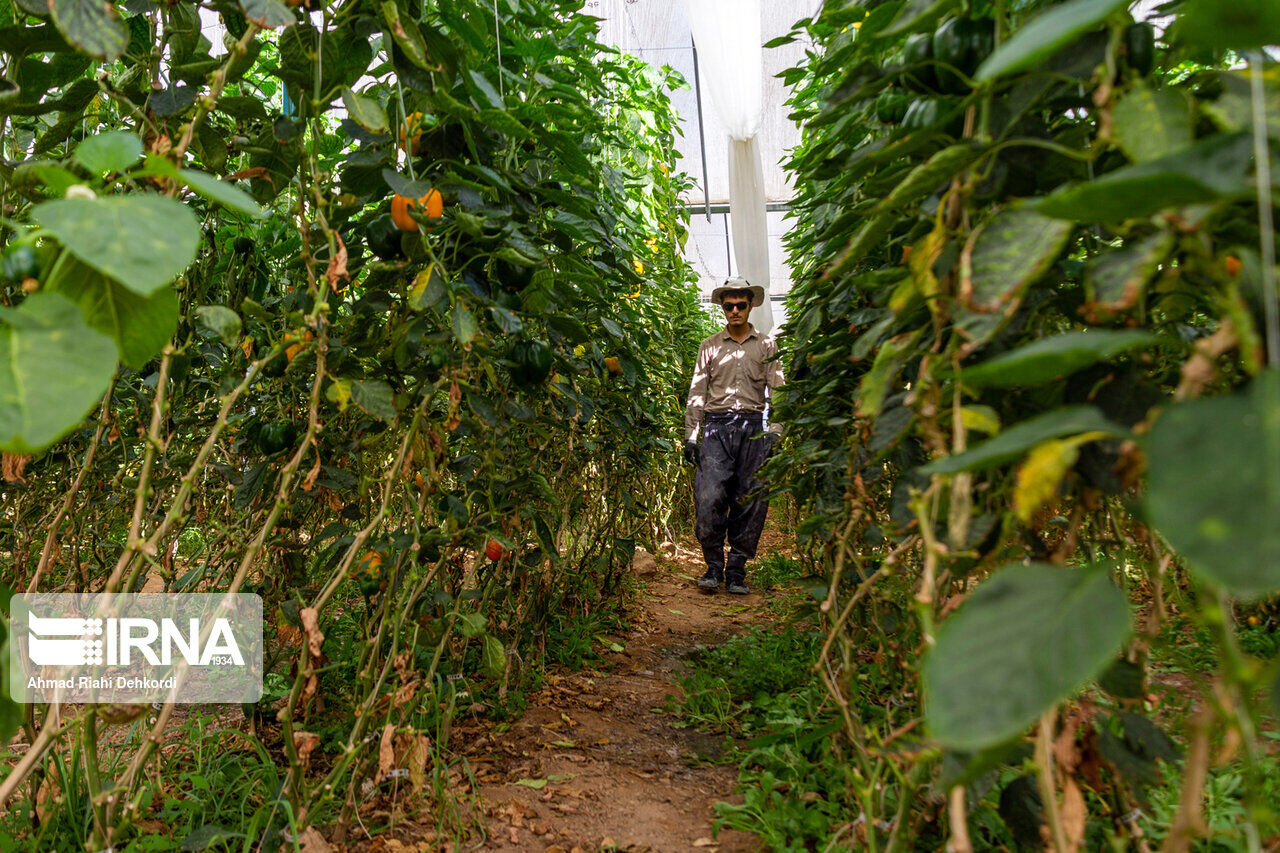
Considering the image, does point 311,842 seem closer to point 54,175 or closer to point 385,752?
point 385,752

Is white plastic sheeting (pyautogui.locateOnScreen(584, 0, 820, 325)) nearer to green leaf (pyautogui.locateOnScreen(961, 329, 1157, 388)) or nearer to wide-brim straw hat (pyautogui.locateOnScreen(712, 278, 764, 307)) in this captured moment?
wide-brim straw hat (pyautogui.locateOnScreen(712, 278, 764, 307))

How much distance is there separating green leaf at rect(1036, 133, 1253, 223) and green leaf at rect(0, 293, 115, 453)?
501 mm

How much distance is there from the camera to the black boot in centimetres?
352

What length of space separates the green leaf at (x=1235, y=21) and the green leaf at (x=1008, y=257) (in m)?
0.11

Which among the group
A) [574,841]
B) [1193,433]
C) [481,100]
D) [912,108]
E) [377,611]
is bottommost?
[574,841]

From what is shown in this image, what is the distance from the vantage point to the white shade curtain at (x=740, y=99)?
14.1 ft

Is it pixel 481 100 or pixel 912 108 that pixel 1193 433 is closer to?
pixel 912 108

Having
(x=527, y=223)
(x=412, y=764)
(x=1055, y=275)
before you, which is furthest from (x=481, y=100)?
(x=412, y=764)

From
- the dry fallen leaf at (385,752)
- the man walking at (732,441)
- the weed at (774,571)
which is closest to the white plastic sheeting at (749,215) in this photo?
the man walking at (732,441)

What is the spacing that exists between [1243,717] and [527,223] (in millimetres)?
1182

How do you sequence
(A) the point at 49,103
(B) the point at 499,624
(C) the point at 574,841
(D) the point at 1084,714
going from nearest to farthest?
(D) the point at 1084,714
(A) the point at 49,103
(C) the point at 574,841
(B) the point at 499,624

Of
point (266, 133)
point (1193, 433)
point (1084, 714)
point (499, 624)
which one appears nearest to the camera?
point (1193, 433)

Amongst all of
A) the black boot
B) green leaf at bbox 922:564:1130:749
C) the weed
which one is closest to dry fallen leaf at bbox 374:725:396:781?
green leaf at bbox 922:564:1130:749

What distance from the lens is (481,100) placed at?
1.12 meters
